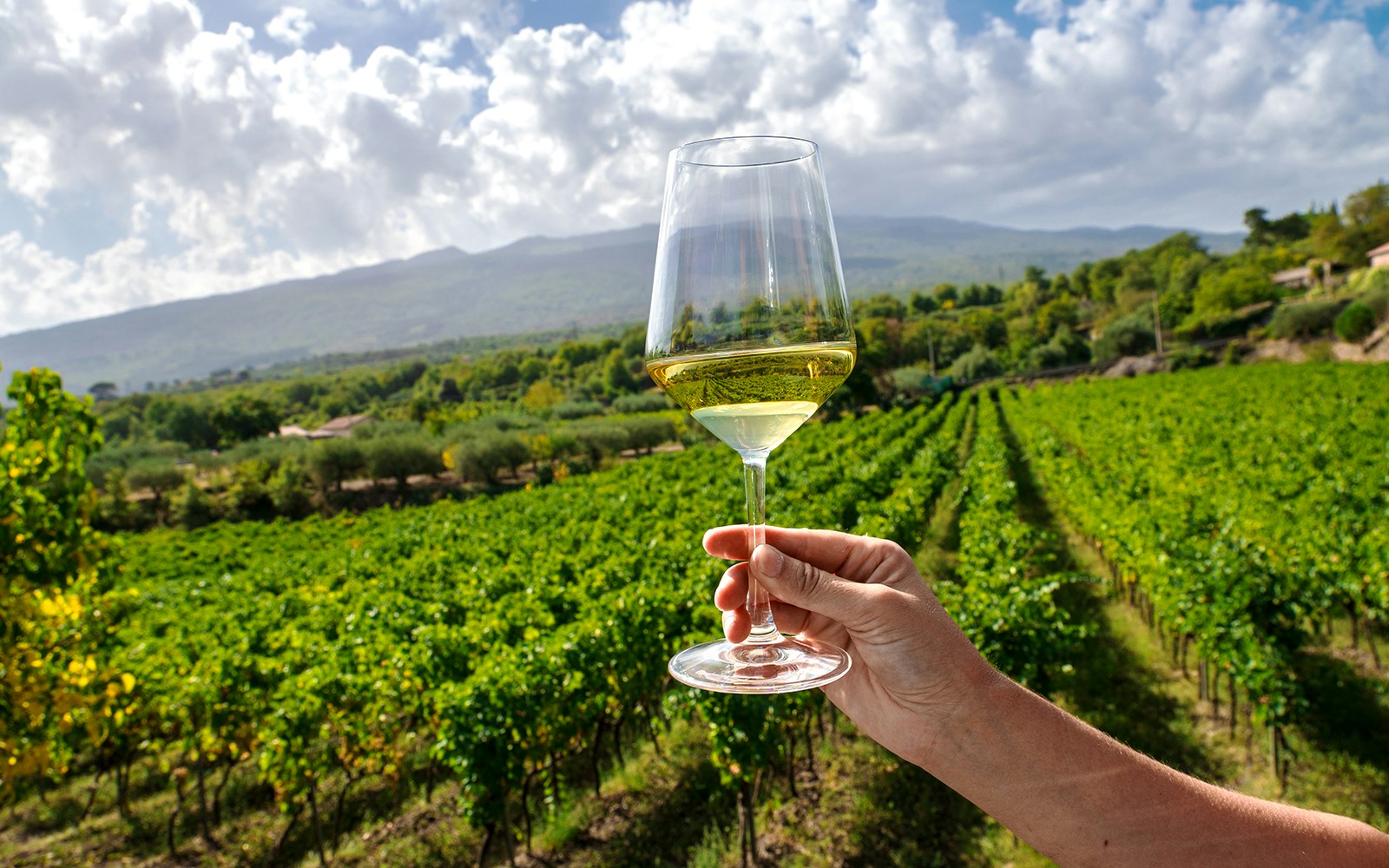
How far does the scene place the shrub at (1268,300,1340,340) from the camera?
202ft

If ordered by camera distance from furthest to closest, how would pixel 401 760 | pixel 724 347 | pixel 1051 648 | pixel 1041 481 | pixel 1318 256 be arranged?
pixel 1318 256, pixel 1041 481, pixel 401 760, pixel 1051 648, pixel 724 347

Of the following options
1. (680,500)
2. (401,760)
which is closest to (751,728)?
(401,760)

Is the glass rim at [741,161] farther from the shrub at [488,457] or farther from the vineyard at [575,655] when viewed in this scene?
the shrub at [488,457]

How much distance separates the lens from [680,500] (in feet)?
49.1

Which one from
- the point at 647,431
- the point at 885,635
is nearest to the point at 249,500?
the point at 647,431

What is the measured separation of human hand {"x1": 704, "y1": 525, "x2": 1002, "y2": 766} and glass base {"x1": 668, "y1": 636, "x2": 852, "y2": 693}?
0.23ft

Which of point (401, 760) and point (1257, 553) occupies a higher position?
point (1257, 553)

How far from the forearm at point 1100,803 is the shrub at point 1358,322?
67053 millimetres

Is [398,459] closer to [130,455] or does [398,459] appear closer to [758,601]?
[130,455]

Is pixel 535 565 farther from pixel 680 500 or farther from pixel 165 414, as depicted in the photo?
pixel 165 414

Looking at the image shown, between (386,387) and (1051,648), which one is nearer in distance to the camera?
(1051,648)

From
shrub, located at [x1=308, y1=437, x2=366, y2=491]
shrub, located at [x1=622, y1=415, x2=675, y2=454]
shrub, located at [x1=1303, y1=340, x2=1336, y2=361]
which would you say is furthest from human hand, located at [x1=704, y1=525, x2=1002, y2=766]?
shrub, located at [x1=1303, y1=340, x2=1336, y2=361]

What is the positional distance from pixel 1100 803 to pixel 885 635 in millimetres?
427

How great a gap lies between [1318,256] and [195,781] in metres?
115
